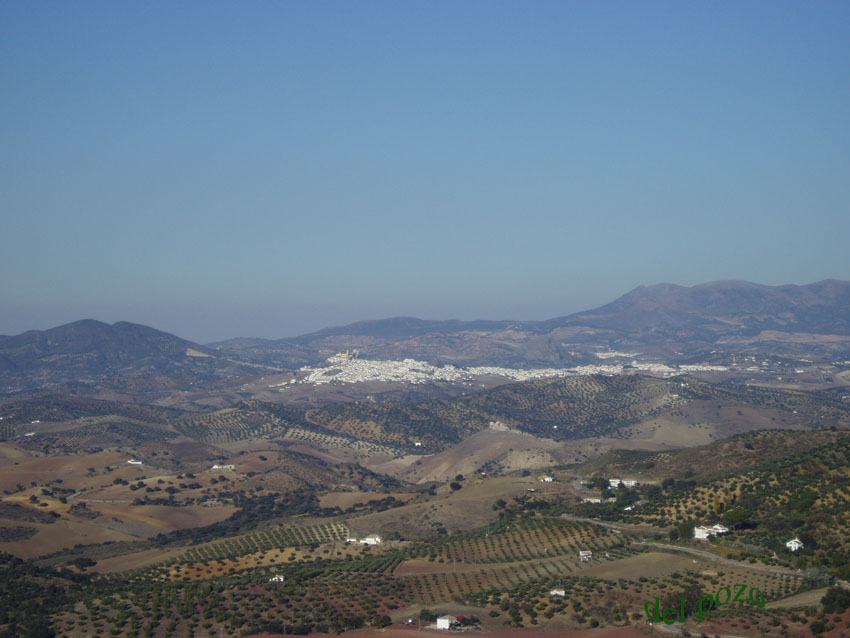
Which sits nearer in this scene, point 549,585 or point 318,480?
point 549,585

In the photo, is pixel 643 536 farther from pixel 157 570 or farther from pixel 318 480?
pixel 318 480

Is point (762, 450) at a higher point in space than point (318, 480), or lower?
higher

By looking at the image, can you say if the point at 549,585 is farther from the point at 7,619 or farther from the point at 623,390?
the point at 623,390

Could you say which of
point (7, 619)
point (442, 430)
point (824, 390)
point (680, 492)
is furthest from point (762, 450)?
point (824, 390)

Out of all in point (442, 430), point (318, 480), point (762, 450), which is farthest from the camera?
point (442, 430)

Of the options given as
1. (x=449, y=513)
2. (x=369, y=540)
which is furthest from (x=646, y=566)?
(x=449, y=513)

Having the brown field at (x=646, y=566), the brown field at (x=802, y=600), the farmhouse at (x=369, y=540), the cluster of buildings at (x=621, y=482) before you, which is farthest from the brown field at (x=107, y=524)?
the brown field at (x=802, y=600)

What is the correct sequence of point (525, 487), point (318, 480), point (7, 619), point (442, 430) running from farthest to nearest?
1. point (442, 430)
2. point (318, 480)
3. point (525, 487)
4. point (7, 619)

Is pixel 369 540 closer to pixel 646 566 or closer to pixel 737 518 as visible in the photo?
pixel 646 566
